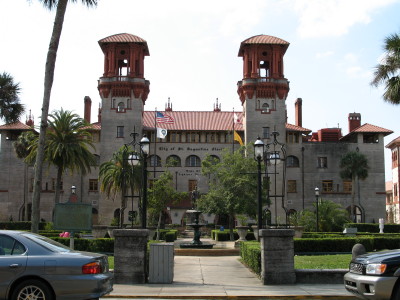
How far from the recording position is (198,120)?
71625 millimetres

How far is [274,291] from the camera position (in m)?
15.1

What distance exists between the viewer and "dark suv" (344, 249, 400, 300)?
10.8 metres

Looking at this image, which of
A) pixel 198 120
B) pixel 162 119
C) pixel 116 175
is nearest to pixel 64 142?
pixel 116 175

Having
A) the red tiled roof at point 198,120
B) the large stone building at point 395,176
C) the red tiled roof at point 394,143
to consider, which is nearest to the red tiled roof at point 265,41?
the red tiled roof at point 198,120

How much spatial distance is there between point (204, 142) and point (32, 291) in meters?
58.7

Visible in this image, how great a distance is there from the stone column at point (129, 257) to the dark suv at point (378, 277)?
7.17 metres

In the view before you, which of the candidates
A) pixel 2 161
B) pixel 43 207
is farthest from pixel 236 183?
pixel 2 161

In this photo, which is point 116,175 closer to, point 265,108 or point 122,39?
point 122,39

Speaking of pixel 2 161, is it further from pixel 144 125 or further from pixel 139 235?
pixel 139 235

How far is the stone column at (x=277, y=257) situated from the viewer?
54.2ft

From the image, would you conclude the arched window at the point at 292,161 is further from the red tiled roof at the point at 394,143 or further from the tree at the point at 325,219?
the red tiled roof at the point at 394,143

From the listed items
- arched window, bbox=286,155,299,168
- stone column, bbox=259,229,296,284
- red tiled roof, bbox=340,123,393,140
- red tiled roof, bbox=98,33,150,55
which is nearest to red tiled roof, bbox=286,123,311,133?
arched window, bbox=286,155,299,168

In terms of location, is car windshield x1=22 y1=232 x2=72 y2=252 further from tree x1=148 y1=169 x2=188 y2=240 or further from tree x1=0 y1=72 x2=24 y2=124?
tree x1=148 y1=169 x2=188 y2=240

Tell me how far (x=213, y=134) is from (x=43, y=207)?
2306cm
